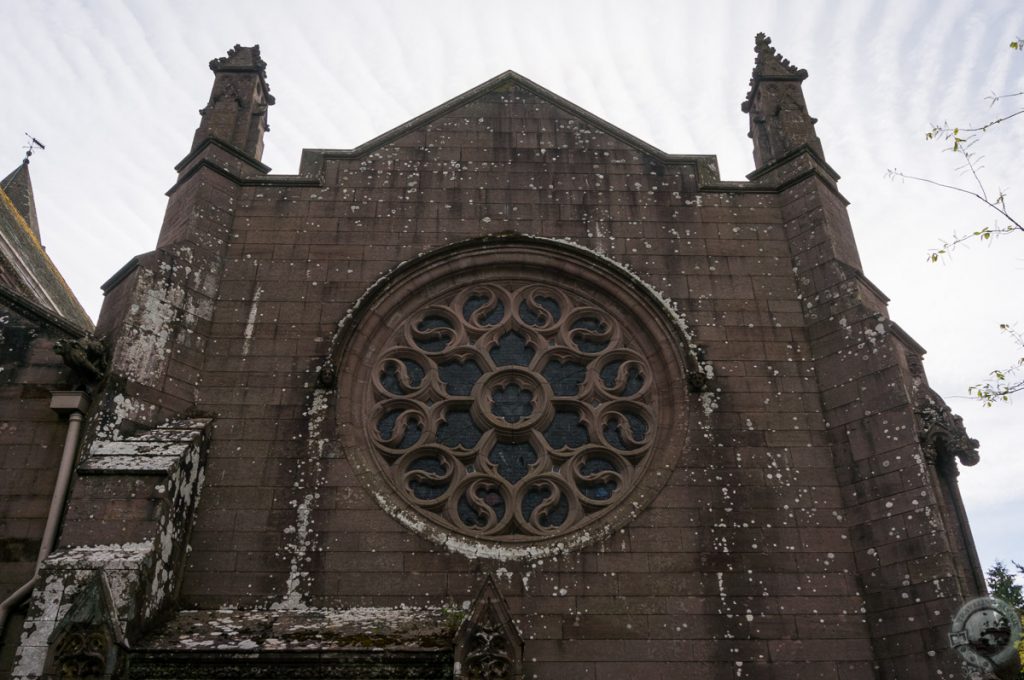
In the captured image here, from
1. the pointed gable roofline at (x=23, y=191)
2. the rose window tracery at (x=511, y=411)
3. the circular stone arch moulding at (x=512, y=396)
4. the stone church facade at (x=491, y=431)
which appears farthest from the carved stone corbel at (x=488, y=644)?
the pointed gable roofline at (x=23, y=191)

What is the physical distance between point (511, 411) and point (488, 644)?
11.0ft

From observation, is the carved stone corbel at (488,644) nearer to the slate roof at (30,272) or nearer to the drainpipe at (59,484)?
the drainpipe at (59,484)

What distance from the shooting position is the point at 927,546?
8.38 metres

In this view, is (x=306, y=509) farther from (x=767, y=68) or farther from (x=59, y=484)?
(x=767, y=68)

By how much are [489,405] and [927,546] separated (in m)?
4.71

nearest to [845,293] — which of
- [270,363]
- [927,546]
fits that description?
[927,546]

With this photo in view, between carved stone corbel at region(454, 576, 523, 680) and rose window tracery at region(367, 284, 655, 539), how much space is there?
1692 mm

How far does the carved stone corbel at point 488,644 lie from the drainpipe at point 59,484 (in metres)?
3.85

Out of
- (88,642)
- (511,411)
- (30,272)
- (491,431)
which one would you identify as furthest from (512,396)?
(30,272)

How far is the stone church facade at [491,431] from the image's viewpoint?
8203 millimetres

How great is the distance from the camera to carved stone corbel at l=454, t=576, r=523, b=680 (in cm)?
719

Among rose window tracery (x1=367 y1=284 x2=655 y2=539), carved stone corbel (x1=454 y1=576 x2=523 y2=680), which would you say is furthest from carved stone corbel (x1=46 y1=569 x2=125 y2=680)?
rose window tracery (x1=367 y1=284 x2=655 y2=539)

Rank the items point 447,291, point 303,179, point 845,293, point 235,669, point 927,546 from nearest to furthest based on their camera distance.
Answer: point 235,669 → point 927,546 → point 845,293 → point 447,291 → point 303,179

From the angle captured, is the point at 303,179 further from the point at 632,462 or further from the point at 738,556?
the point at 738,556
